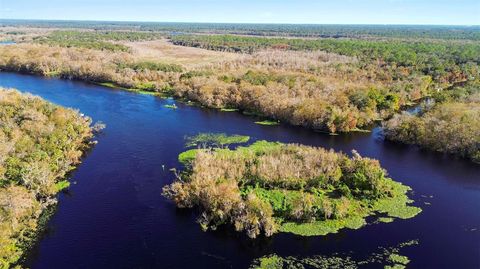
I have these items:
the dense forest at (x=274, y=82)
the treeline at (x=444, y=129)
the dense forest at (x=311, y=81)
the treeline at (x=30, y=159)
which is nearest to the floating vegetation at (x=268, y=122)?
the dense forest at (x=311, y=81)

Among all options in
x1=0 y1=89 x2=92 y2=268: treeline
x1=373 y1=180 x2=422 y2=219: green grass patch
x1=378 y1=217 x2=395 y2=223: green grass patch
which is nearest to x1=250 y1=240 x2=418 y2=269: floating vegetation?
x1=378 y1=217 x2=395 y2=223: green grass patch

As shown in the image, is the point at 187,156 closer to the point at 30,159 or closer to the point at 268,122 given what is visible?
the point at 30,159

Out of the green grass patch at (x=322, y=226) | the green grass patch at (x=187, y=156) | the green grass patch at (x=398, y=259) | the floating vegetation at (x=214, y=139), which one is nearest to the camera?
the green grass patch at (x=398, y=259)

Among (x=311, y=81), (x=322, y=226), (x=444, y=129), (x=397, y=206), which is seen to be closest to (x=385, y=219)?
(x=397, y=206)

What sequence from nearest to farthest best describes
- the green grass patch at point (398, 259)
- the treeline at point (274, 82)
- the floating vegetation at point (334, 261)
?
the floating vegetation at point (334, 261) < the green grass patch at point (398, 259) < the treeline at point (274, 82)

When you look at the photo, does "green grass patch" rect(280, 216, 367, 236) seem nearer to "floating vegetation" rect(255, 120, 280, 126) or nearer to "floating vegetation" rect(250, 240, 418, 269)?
"floating vegetation" rect(250, 240, 418, 269)

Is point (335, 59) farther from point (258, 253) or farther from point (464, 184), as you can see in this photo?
point (258, 253)

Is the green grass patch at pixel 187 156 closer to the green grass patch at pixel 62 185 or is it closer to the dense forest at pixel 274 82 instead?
the green grass patch at pixel 62 185
